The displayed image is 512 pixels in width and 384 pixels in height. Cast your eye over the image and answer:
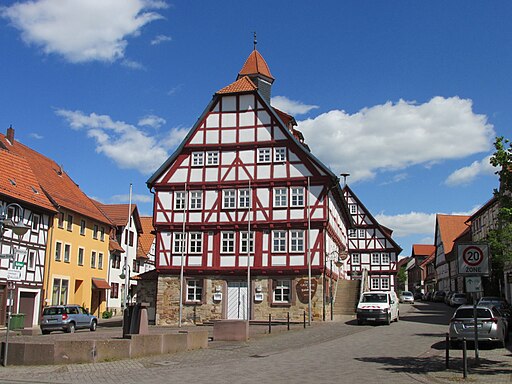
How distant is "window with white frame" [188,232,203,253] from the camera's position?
40719 mm

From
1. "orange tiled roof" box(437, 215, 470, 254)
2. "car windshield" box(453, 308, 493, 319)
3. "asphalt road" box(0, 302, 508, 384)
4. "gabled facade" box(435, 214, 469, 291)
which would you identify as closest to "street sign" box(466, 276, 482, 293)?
"asphalt road" box(0, 302, 508, 384)

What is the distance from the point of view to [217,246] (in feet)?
132

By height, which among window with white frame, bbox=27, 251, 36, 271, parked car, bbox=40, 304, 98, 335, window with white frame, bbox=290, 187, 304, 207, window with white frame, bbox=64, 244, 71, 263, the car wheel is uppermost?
window with white frame, bbox=290, 187, 304, 207

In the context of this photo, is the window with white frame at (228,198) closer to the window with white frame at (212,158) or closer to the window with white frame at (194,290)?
the window with white frame at (212,158)

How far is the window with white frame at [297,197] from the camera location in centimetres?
3941

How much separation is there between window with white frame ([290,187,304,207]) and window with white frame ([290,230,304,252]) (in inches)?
69.2

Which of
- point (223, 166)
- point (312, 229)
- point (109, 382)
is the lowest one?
point (109, 382)

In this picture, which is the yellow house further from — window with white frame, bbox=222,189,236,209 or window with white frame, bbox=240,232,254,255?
window with white frame, bbox=240,232,254,255

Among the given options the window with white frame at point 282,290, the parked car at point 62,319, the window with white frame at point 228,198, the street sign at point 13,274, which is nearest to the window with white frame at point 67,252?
the parked car at point 62,319

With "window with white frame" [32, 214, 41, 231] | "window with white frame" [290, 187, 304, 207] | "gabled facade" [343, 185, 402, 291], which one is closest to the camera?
"window with white frame" [290, 187, 304, 207]

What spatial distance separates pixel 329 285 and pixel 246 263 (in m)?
5.81

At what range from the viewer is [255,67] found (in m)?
47.3

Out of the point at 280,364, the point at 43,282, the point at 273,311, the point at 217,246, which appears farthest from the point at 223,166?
the point at 280,364

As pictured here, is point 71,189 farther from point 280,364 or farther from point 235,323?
point 280,364
